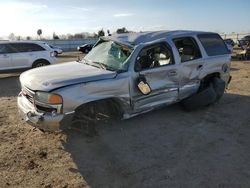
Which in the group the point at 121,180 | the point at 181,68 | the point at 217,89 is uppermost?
the point at 181,68

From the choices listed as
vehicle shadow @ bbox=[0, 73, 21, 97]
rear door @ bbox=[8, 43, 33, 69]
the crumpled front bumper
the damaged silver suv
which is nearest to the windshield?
the damaged silver suv

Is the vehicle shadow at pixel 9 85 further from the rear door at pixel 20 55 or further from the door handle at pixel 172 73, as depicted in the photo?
the door handle at pixel 172 73

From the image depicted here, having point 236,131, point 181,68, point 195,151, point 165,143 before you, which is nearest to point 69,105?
point 165,143

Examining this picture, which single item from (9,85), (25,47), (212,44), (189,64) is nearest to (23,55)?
(25,47)

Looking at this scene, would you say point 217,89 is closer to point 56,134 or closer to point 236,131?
point 236,131

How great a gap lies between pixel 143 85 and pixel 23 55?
1014 centimetres

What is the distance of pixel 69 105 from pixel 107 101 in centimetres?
90

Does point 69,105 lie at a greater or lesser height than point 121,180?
greater

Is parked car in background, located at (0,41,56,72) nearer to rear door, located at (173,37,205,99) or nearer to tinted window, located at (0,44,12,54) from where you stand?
tinted window, located at (0,44,12,54)

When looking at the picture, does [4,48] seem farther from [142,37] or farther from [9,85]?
[142,37]

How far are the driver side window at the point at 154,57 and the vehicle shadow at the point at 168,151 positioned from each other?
1211mm

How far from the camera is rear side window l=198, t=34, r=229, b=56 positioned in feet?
25.3

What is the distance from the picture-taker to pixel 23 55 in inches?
585

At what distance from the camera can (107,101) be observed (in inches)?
236
